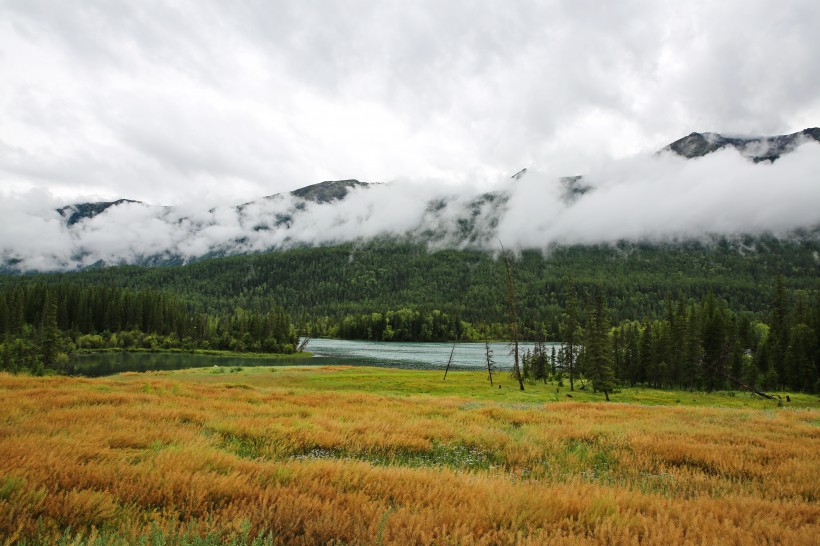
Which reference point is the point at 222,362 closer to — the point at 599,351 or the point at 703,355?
the point at 599,351

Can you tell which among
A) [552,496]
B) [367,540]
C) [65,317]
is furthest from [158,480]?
[65,317]

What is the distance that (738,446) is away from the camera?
11.6m

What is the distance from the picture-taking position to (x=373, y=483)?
6.04 metres

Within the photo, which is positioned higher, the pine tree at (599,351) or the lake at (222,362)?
the pine tree at (599,351)

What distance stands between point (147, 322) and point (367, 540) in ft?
589

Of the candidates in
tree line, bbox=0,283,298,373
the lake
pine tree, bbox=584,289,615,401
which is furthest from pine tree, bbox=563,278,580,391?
tree line, bbox=0,283,298,373

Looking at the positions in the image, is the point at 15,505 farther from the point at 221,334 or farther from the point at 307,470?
the point at 221,334

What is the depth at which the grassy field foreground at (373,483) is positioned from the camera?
168 inches

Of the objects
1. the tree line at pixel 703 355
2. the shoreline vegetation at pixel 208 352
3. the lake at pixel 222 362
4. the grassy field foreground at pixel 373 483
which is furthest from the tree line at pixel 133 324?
the grassy field foreground at pixel 373 483

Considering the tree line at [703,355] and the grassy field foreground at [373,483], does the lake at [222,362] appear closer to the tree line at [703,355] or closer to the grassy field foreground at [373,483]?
the tree line at [703,355]

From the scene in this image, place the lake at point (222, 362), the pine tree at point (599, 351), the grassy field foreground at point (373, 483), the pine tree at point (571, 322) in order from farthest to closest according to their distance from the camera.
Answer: the lake at point (222, 362), the pine tree at point (571, 322), the pine tree at point (599, 351), the grassy field foreground at point (373, 483)

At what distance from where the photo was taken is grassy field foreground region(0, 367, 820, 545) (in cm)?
427

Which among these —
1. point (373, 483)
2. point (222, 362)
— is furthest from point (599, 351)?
point (222, 362)

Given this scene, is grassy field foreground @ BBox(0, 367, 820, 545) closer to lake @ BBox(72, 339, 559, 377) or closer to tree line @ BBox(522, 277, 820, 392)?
tree line @ BBox(522, 277, 820, 392)
